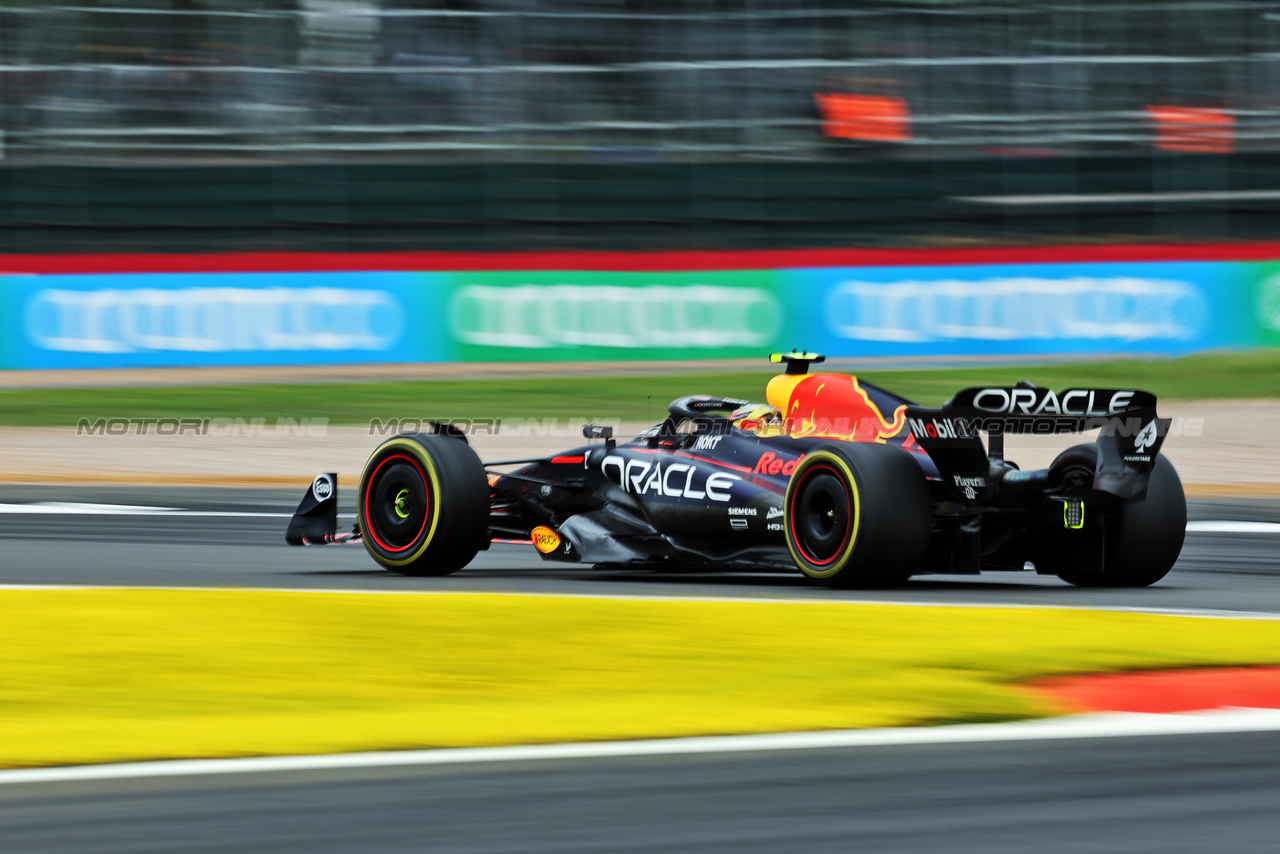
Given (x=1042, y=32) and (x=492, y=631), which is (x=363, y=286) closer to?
(x=1042, y=32)

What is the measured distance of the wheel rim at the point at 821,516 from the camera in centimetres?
725

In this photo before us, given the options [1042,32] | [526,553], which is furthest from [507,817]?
[1042,32]

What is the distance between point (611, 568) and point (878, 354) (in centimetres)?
1092

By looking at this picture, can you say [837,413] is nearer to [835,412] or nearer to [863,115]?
[835,412]

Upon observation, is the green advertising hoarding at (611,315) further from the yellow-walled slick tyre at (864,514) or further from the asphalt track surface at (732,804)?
the asphalt track surface at (732,804)

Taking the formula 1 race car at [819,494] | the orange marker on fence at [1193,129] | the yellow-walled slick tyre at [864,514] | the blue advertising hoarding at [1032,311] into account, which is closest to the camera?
the yellow-walled slick tyre at [864,514]

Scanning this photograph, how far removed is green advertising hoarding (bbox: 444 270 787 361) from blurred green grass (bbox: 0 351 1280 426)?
0.47m

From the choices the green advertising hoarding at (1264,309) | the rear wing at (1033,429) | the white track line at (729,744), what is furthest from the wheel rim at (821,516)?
the green advertising hoarding at (1264,309)

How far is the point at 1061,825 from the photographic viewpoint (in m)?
3.72

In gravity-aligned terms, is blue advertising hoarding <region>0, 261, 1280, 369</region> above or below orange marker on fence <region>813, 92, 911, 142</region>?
below

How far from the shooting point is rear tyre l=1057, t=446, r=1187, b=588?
7.74 meters

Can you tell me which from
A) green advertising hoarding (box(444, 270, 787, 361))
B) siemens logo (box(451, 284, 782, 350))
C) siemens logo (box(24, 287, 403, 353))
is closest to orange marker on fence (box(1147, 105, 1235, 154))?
green advertising hoarding (box(444, 270, 787, 361))

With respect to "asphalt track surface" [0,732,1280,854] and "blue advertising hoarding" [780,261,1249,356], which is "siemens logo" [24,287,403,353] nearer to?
"blue advertising hoarding" [780,261,1249,356]

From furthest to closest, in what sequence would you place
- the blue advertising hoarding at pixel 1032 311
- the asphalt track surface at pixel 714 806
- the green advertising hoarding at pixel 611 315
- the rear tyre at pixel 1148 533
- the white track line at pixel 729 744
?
1. the green advertising hoarding at pixel 611 315
2. the blue advertising hoarding at pixel 1032 311
3. the rear tyre at pixel 1148 533
4. the white track line at pixel 729 744
5. the asphalt track surface at pixel 714 806
